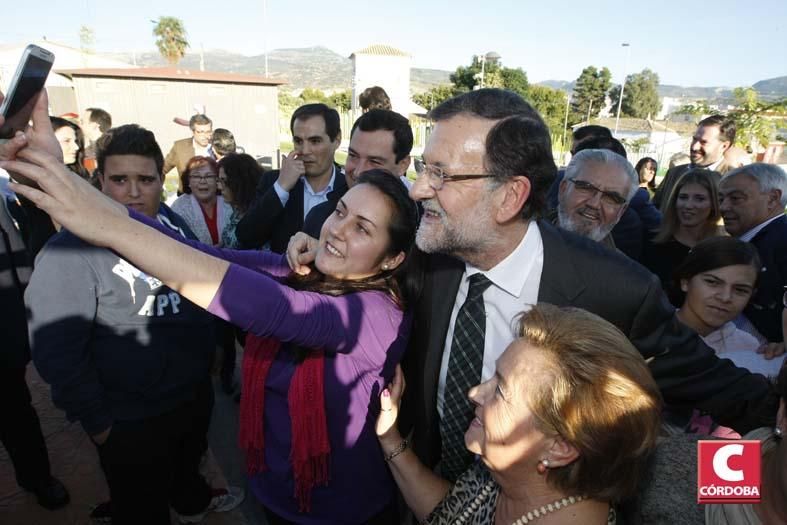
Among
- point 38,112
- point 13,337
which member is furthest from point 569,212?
point 13,337

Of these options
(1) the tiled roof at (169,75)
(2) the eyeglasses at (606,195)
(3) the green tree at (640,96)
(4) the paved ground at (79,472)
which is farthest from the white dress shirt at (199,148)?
(3) the green tree at (640,96)

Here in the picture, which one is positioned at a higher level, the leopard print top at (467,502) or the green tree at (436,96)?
the green tree at (436,96)

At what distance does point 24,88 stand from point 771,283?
3.94m

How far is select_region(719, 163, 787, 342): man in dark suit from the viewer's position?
10.5ft

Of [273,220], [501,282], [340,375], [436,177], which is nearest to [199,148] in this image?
[273,220]

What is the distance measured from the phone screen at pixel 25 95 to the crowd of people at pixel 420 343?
30mm

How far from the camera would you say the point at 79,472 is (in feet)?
11.2

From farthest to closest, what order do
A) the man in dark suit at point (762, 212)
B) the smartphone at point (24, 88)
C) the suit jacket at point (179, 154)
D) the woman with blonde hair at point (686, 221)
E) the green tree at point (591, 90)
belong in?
the green tree at point (591, 90) → the suit jacket at point (179, 154) → the woman with blonde hair at point (686, 221) → the man in dark suit at point (762, 212) → the smartphone at point (24, 88)

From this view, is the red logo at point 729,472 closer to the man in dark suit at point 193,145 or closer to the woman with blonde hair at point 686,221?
the woman with blonde hair at point 686,221

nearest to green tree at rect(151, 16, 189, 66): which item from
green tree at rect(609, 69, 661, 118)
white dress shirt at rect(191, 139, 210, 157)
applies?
white dress shirt at rect(191, 139, 210, 157)

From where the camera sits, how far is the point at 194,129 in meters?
6.89

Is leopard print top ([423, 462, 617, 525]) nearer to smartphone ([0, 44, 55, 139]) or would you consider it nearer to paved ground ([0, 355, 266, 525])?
smartphone ([0, 44, 55, 139])

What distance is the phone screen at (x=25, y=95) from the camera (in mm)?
1114

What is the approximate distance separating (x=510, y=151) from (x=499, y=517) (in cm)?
130
